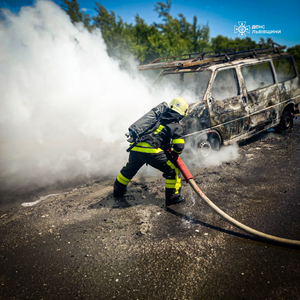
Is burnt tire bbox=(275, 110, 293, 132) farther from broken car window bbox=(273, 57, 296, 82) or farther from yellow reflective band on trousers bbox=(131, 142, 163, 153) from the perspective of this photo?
yellow reflective band on trousers bbox=(131, 142, 163, 153)

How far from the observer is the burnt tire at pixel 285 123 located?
6.80 m

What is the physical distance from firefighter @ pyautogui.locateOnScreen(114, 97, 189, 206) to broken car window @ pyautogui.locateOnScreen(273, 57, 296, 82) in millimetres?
4429

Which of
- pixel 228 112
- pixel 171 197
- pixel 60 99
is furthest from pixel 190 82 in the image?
pixel 60 99

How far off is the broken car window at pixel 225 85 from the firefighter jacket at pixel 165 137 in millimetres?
1847

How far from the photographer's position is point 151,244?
9.38 ft

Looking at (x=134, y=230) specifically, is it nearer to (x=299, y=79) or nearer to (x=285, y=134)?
(x=285, y=134)

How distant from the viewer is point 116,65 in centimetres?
662

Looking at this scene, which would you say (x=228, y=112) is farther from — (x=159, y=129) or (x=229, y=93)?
(x=159, y=129)

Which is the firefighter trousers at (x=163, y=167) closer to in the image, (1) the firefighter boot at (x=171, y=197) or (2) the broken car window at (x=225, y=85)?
(1) the firefighter boot at (x=171, y=197)

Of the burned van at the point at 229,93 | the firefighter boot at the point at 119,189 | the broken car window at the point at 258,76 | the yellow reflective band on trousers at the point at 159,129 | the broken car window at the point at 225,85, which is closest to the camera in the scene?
the yellow reflective band on trousers at the point at 159,129

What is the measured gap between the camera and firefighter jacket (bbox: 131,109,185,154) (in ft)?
11.2

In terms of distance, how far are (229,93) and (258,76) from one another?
1494mm

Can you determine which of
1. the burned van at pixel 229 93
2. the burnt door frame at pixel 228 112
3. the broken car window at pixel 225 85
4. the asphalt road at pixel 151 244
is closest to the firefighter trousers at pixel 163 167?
the asphalt road at pixel 151 244

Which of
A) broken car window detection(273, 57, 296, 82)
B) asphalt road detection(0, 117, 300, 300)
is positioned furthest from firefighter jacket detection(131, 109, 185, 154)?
broken car window detection(273, 57, 296, 82)
